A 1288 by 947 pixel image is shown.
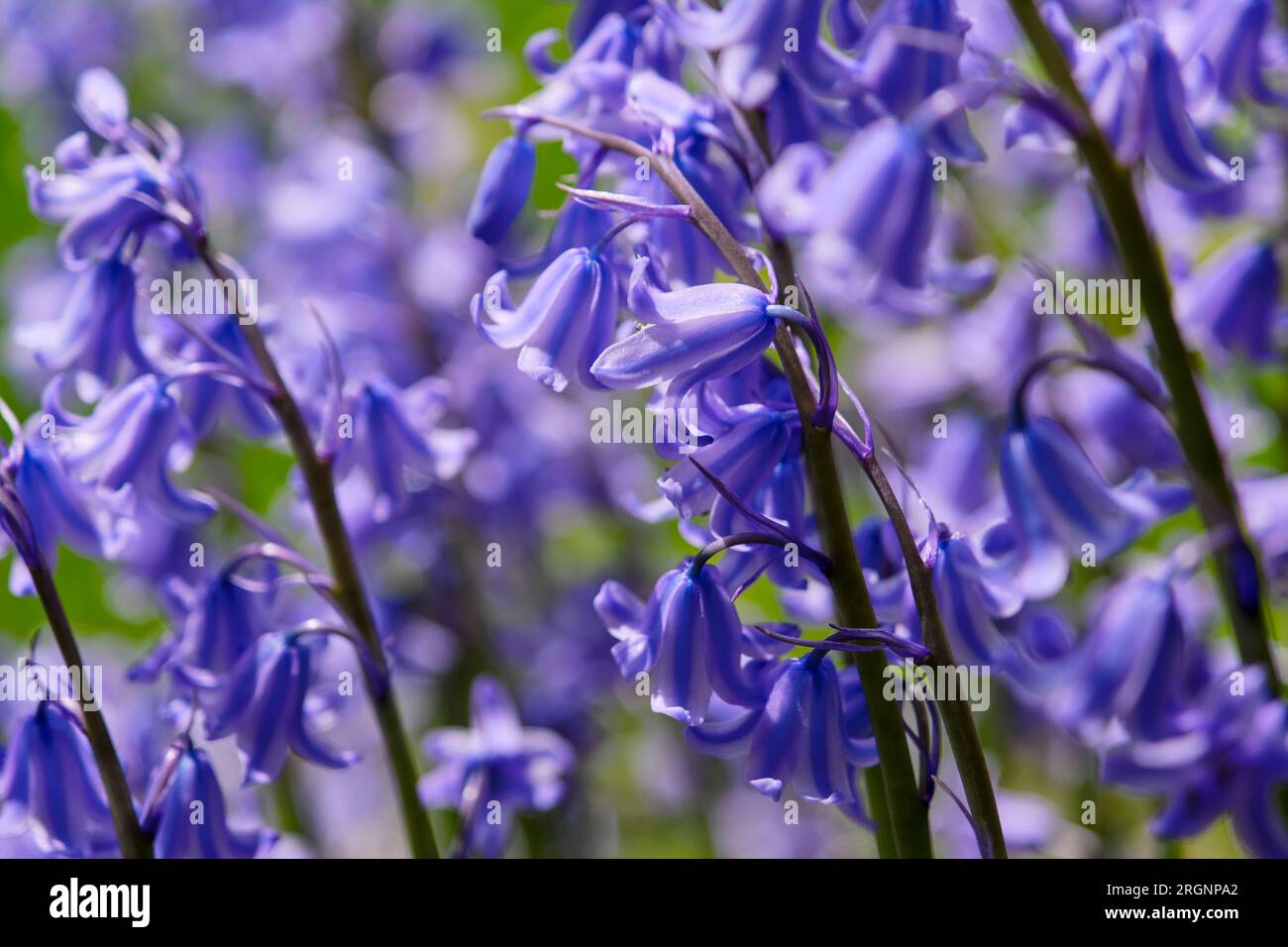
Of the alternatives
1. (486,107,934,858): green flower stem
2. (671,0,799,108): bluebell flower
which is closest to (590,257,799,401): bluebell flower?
(486,107,934,858): green flower stem

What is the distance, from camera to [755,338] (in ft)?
2.44

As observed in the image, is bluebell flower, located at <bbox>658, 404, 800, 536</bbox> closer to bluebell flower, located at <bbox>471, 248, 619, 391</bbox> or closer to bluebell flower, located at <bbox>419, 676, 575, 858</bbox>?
bluebell flower, located at <bbox>471, 248, 619, 391</bbox>

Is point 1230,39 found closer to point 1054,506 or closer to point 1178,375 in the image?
point 1178,375

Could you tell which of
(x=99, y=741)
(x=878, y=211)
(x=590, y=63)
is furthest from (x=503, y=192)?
(x=99, y=741)

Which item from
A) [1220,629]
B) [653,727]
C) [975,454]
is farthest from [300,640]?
[1220,629]

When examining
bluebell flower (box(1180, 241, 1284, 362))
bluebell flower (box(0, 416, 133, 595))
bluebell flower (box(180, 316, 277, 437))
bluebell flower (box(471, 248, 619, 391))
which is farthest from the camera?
bluebell flower (box(1180, 241, 1284, 362))

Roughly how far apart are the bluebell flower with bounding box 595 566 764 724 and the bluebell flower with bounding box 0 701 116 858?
395 millimetres

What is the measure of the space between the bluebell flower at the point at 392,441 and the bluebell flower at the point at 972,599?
457mm

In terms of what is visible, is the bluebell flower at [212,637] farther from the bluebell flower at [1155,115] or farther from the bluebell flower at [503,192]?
the bluebell flower at [1155,115]

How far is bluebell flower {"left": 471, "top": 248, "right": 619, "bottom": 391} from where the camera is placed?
821 millimetres

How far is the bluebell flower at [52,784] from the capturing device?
35.8 inches

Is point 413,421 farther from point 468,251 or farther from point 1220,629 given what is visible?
point 1220,629

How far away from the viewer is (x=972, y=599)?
0.86 meters
